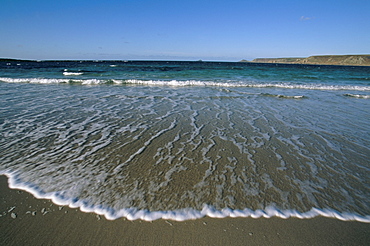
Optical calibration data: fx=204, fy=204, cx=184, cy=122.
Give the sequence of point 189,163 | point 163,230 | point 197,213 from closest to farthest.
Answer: point 163,230 < point 197,213 < point 189,163

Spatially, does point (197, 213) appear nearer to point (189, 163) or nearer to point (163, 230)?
point (163, 230)

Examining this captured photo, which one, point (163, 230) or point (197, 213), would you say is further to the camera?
point (197, 213)

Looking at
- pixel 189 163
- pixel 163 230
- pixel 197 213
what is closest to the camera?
pixel 163 230

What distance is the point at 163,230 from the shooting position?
2.28 m

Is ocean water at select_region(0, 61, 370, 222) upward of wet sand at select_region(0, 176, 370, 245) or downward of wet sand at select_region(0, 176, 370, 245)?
upward

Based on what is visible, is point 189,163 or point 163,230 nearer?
point 163,230

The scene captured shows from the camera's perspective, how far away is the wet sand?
85.6 inches

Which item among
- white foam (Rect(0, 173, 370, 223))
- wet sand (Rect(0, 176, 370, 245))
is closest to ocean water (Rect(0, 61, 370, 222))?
white foam (Rect(0, 173, 370, 223))

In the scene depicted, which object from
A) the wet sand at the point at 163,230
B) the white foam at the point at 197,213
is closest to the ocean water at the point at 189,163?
the white foam at the point at 197,213

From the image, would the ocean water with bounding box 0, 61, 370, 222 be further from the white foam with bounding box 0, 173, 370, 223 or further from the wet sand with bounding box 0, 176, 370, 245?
the wet sand with bounding box 0, 176, 370, 245

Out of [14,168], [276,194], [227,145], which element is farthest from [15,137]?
[276,194]

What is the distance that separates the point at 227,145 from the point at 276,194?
187 cm

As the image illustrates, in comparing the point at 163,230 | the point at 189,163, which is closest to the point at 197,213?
the point at 163,230

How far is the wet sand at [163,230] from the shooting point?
2174mm
